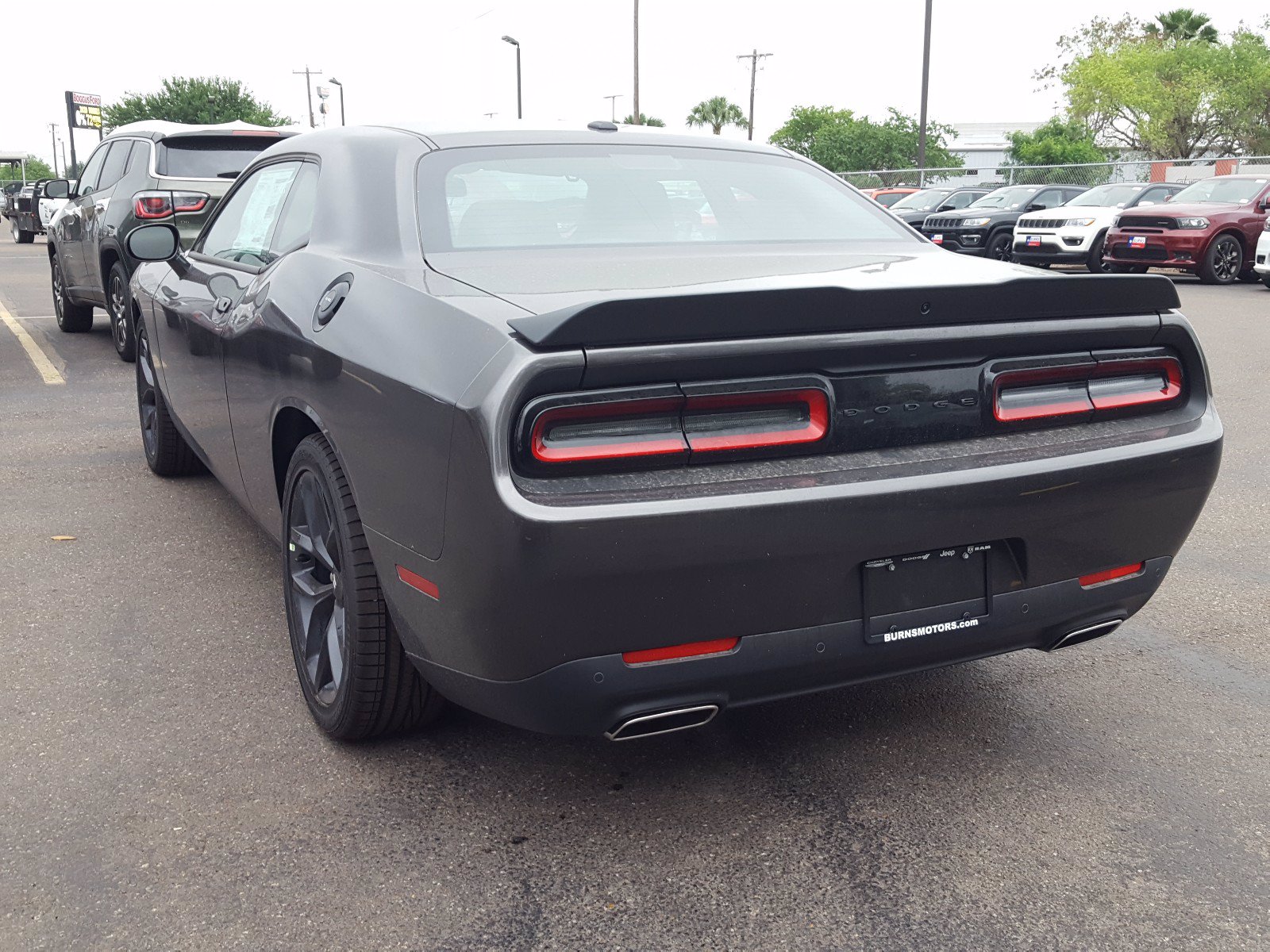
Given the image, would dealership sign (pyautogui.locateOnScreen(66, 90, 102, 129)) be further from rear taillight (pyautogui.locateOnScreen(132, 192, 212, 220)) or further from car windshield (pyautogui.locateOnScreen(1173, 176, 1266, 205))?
rear taillight (pyautogui.locateOnScreen(132, 192, 212, 220))

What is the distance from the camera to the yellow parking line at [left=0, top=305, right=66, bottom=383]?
29.9 feet

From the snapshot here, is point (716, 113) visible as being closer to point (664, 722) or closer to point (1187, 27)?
point (1187, 27)

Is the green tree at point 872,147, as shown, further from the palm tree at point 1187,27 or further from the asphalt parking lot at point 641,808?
the asphalt parking lot at point 641,808

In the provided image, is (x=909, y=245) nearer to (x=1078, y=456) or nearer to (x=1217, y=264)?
(x=1078, y=456)

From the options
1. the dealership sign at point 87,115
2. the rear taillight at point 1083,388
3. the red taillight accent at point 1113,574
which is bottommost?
the red taillight accent at point 1113,574

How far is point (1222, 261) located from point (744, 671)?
17.8 metres

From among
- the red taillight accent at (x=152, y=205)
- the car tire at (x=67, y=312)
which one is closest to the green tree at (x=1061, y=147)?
the car tire at (x=67, y=312)

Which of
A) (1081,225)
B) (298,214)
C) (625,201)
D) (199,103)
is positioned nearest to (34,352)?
(298,214)

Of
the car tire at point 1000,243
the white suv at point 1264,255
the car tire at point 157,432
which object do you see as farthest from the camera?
the car tire at point 1000,243

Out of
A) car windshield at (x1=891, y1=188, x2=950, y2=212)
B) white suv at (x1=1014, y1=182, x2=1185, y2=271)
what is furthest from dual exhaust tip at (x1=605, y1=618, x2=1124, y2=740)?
car windshield at (x1=891, y1=188, x2=950, y2=212)

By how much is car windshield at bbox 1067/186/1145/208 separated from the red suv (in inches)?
68.5

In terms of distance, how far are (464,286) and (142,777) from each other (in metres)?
1.38

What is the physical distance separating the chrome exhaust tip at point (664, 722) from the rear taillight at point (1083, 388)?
0.90 m

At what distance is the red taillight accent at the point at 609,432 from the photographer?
2.27 meters
